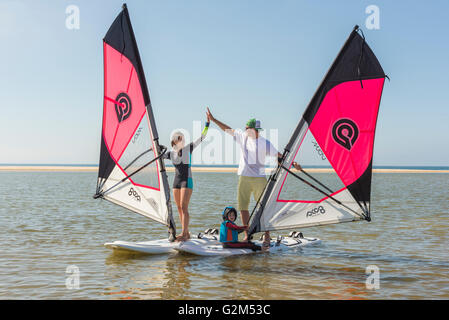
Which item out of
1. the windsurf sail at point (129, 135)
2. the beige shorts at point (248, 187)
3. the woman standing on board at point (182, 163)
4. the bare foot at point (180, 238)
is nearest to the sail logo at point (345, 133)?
the beige shorts at point (248, 187)

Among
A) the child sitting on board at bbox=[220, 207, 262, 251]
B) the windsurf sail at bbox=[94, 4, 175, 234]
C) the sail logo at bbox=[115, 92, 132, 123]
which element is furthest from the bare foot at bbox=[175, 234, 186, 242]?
the sail logo at bbox=[115, 92, 132, 123]

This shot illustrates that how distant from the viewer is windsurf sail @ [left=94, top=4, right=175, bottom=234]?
8.21 metres

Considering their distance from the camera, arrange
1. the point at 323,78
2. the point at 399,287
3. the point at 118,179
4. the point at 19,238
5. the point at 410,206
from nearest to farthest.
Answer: the point at 399,287, the point at 323,78, the point at 118,179, the point at 19,238, the point at 410,206

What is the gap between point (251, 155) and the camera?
805 centimetres

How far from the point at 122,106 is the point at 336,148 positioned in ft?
13.8

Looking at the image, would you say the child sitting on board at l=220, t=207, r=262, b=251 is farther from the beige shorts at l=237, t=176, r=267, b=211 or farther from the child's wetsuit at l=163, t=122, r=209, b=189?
the child's wetsuit at l=163, t=122, r=209, b=189

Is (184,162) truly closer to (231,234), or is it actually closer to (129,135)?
(129,135)

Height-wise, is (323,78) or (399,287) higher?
(323,78)

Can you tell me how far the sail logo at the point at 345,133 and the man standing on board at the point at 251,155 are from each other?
44.3 inches
